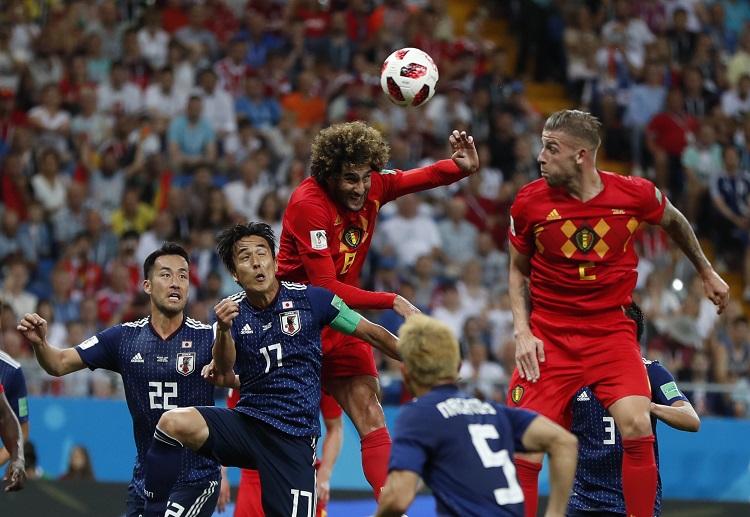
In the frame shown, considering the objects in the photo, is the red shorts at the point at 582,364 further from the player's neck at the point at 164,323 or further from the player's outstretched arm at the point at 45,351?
the player's outstretched arm at the point at 45,351

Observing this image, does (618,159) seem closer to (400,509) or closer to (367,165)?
(367,165)

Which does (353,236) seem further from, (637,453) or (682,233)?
(637,453)

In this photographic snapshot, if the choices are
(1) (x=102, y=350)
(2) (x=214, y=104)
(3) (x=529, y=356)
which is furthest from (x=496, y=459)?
(2) (x=214, y=104)

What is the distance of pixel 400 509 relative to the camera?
520 centimetres

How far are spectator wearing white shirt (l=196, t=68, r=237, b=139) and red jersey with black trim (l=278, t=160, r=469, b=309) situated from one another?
7.24 metres

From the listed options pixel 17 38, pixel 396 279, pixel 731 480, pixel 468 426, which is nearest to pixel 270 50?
A: pixel 17 38

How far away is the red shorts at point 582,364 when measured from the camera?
683cm

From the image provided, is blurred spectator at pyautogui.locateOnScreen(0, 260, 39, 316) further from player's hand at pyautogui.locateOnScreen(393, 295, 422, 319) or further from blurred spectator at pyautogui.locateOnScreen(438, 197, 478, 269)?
player's hand at pyautogui.locateOnScreen(393, 295, 422, 319)

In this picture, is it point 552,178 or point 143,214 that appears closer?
point 552,178

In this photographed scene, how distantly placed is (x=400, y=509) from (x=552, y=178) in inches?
98.1

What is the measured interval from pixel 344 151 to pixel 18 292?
620cm

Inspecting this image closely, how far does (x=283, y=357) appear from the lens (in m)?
6.83

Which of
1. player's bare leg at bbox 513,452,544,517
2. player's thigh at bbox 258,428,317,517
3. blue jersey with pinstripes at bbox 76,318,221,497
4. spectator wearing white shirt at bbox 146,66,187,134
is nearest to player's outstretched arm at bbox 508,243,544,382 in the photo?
player's bare leg at bbox 513,452,544,517

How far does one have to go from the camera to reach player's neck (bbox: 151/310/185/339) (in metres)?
7.54
